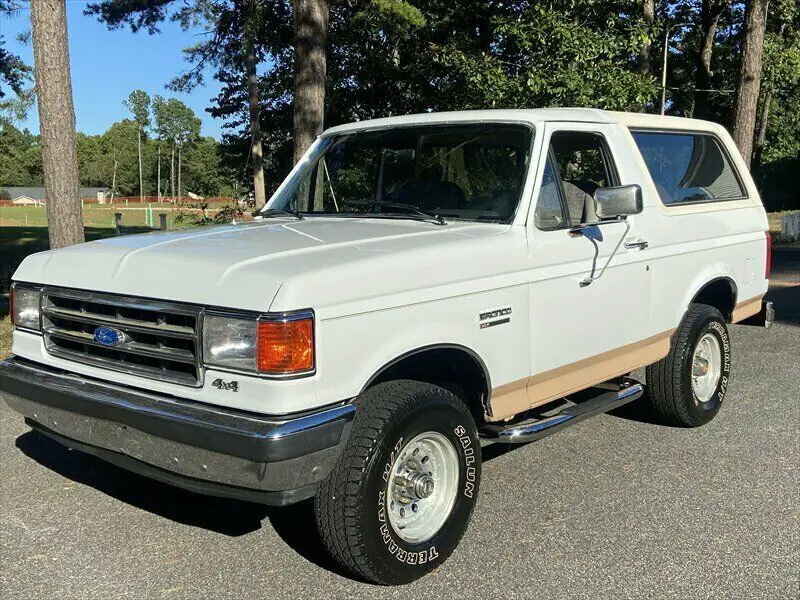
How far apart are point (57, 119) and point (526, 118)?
20.6ft

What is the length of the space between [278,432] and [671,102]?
38.7 m

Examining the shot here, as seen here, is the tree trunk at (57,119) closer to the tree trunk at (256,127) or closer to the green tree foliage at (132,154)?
the tree trunk at (256,127)

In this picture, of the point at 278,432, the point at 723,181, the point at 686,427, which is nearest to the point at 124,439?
the point at 278,432

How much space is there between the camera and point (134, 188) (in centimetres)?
13488

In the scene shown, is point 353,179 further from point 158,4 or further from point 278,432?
point 158,4

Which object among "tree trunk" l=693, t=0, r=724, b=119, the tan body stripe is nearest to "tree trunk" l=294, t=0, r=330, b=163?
the tan body stripe

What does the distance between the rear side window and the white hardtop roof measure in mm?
88

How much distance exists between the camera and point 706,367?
5.72 metres

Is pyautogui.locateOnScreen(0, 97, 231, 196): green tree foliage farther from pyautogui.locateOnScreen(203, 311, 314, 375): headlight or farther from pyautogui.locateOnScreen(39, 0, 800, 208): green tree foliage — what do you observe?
pyautogui.locateOnScreen(203, 311, 314, 375): headlight

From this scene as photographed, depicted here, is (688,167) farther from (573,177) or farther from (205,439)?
(205,439)

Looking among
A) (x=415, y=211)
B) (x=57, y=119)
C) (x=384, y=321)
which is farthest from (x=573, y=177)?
(x=57, y=119)

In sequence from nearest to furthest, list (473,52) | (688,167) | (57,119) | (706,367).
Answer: (688,167) → (706,367) → (57,119) → (473,52)

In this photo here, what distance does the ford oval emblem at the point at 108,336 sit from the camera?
335cm

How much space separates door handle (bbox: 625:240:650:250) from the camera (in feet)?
15.3
